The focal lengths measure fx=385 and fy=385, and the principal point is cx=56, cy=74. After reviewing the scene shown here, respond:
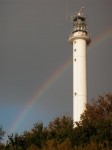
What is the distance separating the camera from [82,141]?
3797 cm

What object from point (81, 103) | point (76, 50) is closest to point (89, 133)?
point (81, 103)

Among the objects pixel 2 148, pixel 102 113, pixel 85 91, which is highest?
pixel 85 91

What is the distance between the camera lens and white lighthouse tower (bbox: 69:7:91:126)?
2542 inches

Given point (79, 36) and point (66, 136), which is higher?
point (79, 36)

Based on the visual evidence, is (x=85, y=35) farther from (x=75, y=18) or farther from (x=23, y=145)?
(x=23, y=145)

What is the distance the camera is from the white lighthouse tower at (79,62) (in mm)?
64562

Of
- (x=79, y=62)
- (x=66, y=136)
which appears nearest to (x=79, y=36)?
(x=79, y=62)

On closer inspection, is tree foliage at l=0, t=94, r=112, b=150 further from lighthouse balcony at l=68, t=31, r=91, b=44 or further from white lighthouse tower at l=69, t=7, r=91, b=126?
lighthouse balcony at l=68, t=31, r=91, b=44

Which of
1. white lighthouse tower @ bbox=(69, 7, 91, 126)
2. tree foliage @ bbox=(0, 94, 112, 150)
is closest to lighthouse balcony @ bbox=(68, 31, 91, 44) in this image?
white lighthouse tower @ bbox=(69, 7, 91, 126)

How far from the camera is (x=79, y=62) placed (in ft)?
221

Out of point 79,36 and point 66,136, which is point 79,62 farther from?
point 66,136

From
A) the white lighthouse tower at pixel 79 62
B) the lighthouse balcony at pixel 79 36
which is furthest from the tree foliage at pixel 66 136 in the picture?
the lighthouse balcony at pixel 79 36

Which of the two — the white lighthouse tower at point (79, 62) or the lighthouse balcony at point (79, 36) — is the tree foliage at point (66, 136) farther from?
the lighthouse balcony at point (79, 36)

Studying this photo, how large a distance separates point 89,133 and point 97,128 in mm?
1054
